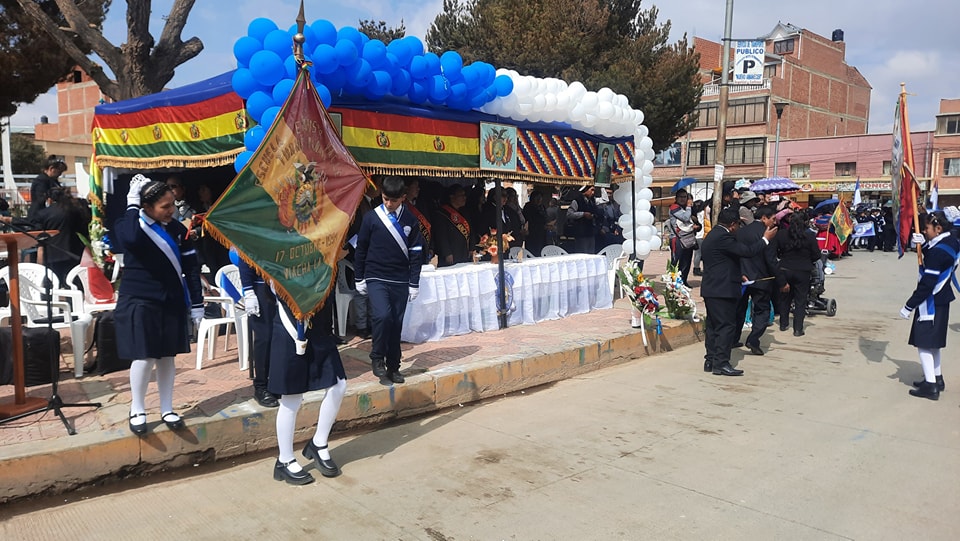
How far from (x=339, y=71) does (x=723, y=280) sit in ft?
14.8

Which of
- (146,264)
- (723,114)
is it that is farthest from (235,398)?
(723,114)

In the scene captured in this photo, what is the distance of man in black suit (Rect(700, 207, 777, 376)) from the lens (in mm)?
7320

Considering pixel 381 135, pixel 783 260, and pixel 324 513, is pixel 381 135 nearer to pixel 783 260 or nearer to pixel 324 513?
pixel 324 513

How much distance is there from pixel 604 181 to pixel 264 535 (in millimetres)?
8417

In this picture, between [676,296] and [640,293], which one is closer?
[640,293]

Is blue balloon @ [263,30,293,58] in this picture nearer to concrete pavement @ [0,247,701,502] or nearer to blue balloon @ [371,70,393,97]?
blue balloon @ [371,70,393,97]

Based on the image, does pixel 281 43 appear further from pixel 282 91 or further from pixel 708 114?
pixel 708 114

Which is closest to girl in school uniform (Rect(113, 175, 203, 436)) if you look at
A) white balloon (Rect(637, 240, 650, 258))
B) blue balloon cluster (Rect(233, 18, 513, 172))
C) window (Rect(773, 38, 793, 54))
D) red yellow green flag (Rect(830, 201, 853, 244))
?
blue balloon cluster (Rect(233, 18, 513, 172))

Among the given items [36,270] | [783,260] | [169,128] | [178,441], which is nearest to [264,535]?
[178,441]

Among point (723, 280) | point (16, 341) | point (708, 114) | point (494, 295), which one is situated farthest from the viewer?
point (708, 114)

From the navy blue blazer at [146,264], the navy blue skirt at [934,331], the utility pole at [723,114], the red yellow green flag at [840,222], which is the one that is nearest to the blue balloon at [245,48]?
the navy blue blazer at [146,264]

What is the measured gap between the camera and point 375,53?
707cm

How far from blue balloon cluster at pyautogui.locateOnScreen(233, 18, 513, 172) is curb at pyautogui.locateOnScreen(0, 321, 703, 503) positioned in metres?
2.43

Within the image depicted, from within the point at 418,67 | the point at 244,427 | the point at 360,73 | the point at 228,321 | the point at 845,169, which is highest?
the point at 845,169
